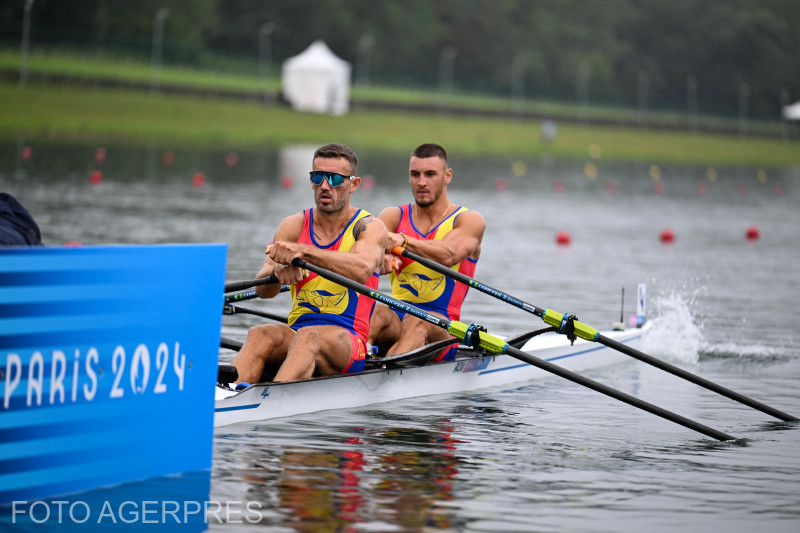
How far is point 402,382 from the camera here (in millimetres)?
9578

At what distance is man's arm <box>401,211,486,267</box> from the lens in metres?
10.1

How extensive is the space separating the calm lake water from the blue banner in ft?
1.95

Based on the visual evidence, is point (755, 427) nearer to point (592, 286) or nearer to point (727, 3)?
point (592, 286)

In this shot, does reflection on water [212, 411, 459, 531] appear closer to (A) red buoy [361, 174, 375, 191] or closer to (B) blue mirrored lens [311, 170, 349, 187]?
(B) blue mirrored lens [311, 170, 349, 187]

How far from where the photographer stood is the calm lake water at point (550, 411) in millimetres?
6801

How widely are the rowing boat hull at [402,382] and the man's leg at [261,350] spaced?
0.27 m

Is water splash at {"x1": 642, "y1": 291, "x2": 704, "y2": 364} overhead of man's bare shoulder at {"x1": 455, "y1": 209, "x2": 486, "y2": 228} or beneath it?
beneath

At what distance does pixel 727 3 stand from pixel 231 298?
391ft

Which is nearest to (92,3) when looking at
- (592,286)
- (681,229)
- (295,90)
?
(295,90)

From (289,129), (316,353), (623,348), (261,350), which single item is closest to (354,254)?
(316,353)

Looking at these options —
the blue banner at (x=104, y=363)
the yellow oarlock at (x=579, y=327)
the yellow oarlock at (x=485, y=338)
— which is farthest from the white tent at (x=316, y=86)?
the blue banner at (x=104, y=363)

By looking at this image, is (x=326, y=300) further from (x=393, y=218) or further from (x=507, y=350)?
(x=393, y=218)

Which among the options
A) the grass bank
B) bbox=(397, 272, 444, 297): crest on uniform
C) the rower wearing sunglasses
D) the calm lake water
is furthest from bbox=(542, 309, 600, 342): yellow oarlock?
the grass bank

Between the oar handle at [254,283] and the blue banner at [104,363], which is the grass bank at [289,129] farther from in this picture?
the blue banner at [104,363]
